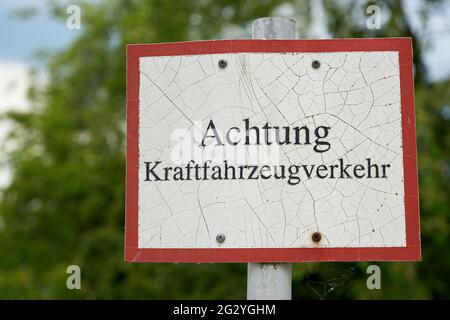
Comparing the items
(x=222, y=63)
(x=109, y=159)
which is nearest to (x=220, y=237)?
(x=222, y=63)

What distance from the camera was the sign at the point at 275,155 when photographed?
4.91ft

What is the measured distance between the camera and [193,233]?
59.4 inches

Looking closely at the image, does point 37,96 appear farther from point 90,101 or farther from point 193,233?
point 193,233

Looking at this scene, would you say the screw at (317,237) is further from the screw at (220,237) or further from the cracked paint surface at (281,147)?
the screw at (220,237)

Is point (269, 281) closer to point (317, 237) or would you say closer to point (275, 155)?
point (317, 237)

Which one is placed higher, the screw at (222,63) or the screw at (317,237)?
the screw at (222,63)

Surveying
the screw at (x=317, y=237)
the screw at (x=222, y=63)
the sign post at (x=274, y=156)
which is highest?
the screw at (x=222, y=63)

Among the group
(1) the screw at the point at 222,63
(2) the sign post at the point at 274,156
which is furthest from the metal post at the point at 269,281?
(1) the screw at the point at 222,63

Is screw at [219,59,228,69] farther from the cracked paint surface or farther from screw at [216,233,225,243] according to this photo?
screw at [216,233,225,243]

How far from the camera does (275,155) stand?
4.99 feet

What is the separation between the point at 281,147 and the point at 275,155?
0.07 ft
